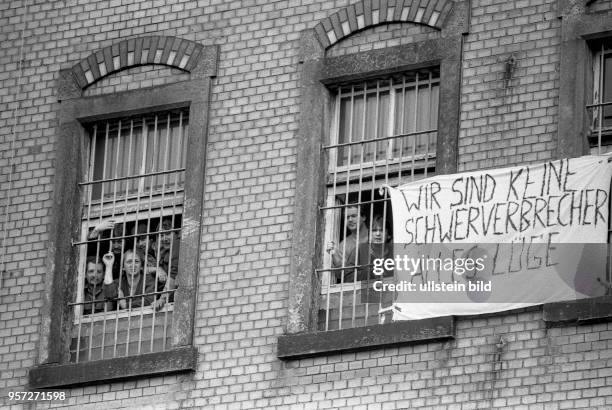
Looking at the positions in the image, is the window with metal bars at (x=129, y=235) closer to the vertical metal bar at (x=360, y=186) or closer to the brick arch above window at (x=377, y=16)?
the brick arch above window at (x=377, y=16)

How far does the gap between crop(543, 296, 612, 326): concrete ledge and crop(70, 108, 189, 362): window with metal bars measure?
4249mm

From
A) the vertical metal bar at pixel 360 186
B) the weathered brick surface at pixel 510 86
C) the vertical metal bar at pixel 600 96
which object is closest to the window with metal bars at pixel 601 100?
the vertical metal bar at pixel 600 96

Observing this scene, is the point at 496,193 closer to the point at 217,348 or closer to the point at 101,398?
the point at 217,348

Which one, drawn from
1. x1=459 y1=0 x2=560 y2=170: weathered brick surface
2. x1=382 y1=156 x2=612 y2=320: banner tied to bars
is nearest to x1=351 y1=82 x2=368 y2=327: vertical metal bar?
x1=382 y1=156 x2=612 y2=320: banner tied to bars

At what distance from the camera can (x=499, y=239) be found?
68.7ft

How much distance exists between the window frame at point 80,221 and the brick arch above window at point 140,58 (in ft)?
0.07

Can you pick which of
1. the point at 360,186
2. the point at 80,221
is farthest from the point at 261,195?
the point at 80,221

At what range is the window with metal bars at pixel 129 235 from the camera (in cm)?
2270

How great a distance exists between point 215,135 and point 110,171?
54.2 inches

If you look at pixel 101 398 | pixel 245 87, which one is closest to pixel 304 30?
pixel 245 87

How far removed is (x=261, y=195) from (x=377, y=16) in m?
2.16

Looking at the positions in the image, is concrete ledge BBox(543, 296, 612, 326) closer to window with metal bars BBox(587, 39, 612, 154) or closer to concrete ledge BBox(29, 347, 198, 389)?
window with metal bars BBox(587, 39, 612, 154)

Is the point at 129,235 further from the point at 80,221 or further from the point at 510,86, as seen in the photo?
the point at 510,86

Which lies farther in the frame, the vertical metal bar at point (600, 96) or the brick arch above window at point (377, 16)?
the brick arch above window at point (377, 16)
